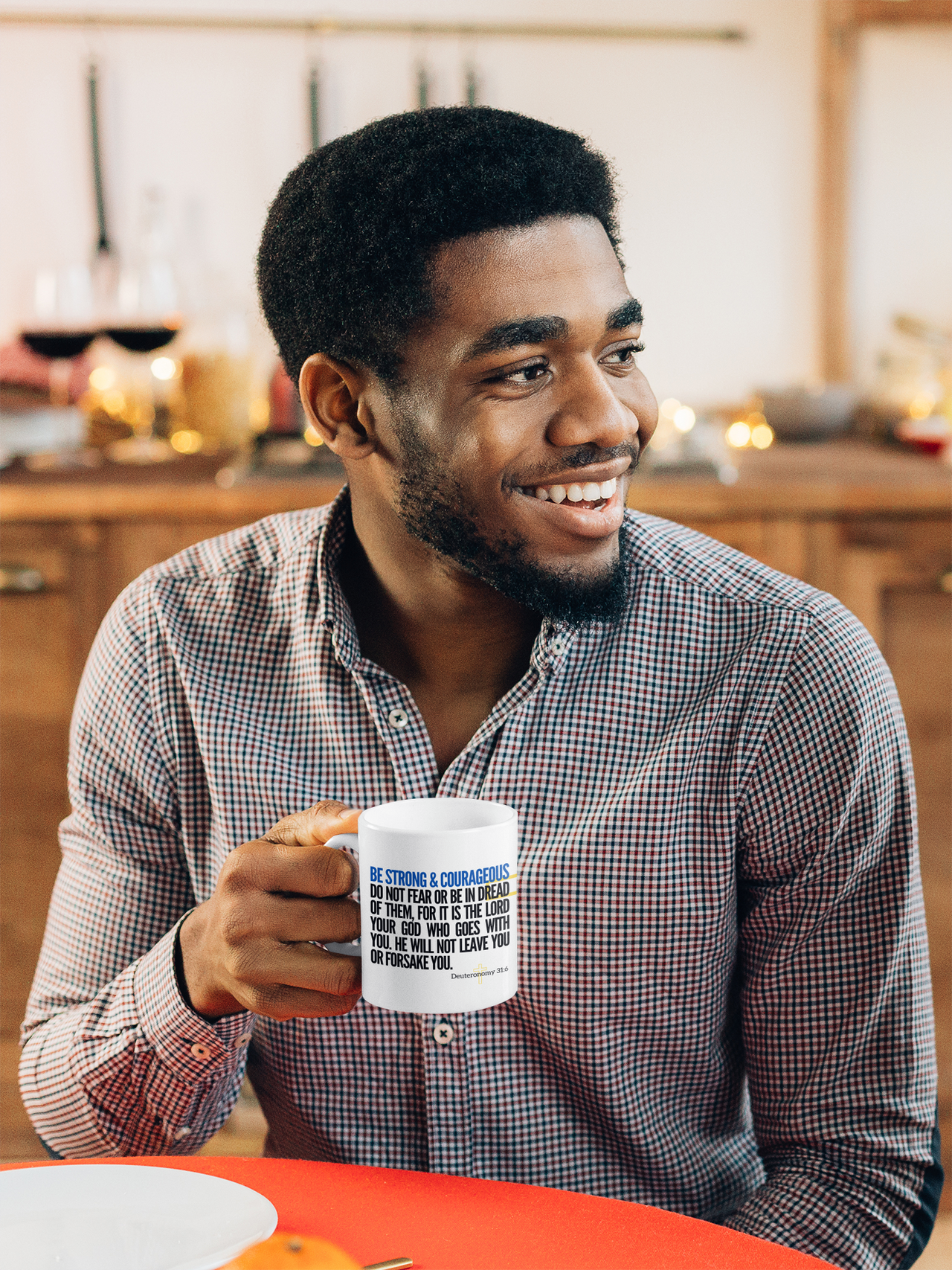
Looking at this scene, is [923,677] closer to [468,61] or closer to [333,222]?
[333,222]

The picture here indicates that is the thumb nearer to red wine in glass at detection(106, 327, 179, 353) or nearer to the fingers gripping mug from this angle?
the fingers gripping mug

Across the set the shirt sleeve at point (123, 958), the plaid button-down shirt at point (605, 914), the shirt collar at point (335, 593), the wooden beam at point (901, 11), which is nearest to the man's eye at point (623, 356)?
the plaid button-down shirt at point (605, 914)

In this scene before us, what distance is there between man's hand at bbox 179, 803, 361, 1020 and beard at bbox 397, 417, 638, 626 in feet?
0.88

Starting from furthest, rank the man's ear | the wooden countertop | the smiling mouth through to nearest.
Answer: the wooden countertop < the man's ear < the smiling mouth

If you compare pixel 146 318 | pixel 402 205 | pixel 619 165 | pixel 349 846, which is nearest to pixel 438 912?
pixel 349 846

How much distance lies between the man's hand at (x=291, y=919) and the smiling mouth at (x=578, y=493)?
304 mm

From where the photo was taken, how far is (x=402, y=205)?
3.19ft

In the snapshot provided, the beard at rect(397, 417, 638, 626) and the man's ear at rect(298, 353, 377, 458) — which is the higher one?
the man's ear at rect(298, 353, 377, 458)

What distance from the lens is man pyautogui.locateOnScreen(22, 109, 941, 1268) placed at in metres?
0.94

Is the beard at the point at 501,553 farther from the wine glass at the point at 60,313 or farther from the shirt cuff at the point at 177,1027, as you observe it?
the wine glass at the point at 60,313

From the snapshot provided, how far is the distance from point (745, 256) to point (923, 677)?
3.47ft

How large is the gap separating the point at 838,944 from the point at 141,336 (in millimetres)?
1627

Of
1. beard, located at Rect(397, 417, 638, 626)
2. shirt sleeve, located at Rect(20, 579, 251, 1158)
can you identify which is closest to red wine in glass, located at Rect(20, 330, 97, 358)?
shirt sleeve, located at Rect(20, 579, 251, 1158)

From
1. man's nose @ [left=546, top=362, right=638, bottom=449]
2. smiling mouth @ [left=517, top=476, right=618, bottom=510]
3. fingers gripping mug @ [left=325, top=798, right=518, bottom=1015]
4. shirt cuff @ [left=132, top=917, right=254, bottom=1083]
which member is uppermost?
man's nose @ [left=546, top=362, right=638, bottom=449]
